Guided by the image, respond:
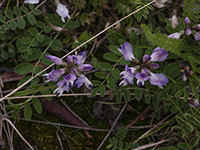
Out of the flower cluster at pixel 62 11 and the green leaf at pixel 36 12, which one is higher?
the green leaf at pixel 36 12

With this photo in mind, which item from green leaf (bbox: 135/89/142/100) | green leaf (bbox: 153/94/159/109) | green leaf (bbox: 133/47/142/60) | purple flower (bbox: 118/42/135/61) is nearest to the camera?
purple flower (bbox: 118/42/135/61)

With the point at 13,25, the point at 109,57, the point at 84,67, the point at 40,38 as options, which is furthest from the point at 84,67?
the point at 13,25

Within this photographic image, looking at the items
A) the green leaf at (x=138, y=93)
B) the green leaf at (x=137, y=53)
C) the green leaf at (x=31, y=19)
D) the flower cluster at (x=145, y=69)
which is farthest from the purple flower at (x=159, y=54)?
the green leaf at (x=31, y=19)

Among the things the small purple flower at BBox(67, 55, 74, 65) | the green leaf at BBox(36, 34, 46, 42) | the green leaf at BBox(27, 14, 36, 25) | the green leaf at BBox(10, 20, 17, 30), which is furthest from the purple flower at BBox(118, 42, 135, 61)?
the green leaf at BBox(10, 20, 17, 30)

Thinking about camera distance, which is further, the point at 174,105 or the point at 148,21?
the point at 148,21

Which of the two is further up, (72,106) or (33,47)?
(33,47)

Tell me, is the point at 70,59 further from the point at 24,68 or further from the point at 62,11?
the point at 62,11

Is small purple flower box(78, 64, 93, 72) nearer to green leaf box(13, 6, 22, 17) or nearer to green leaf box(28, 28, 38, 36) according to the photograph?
green leaf box(28, 28, 38, 36)

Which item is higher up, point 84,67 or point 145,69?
point 84,67

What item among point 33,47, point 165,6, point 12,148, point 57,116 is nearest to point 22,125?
point 12,148

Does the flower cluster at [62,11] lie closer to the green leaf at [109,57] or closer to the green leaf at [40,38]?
the green leaf at [40,38]

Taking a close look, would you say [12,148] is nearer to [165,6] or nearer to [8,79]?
[8,79]
